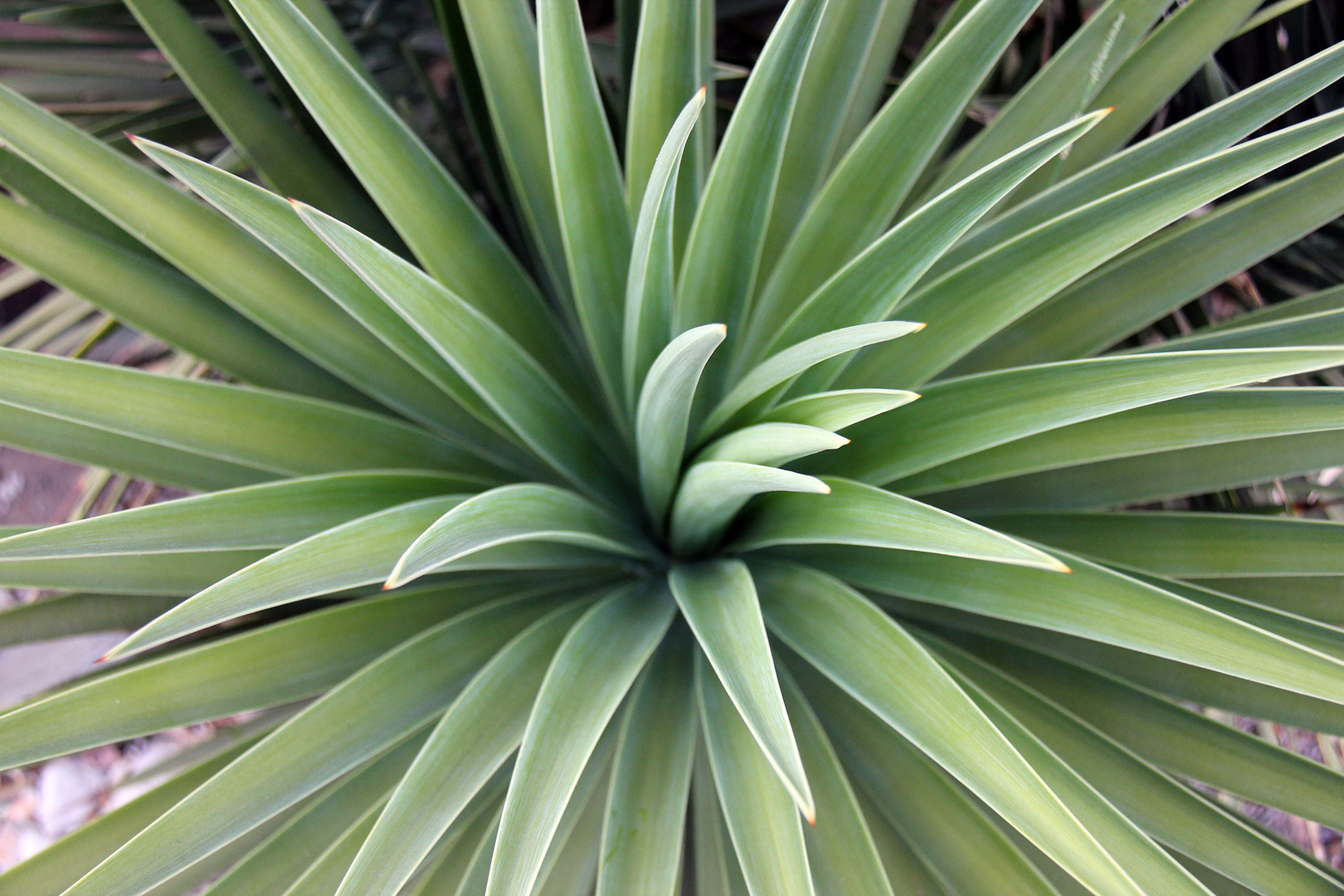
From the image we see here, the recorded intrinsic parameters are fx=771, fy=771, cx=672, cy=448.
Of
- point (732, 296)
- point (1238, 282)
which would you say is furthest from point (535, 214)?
point (1238, 282)

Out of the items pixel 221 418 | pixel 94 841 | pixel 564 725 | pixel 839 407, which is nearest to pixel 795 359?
pixel 839 407

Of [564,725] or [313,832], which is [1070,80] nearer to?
[564,725]

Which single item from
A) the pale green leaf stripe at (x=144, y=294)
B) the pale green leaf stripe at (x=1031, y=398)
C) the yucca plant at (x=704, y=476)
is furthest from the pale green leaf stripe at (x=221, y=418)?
the pale green leaf stripe at (x=1031, y=398)

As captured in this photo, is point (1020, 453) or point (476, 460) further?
point (476, 460)

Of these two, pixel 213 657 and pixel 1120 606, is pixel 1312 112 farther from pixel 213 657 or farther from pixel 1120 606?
pixel 213 657

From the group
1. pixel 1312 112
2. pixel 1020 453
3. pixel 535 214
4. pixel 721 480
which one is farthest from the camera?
pixel 1312 112

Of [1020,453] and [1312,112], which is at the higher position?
[1312,112]

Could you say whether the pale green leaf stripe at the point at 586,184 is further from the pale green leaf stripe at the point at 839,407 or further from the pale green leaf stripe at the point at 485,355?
the pale green leaf stripe at the point at 839,407
